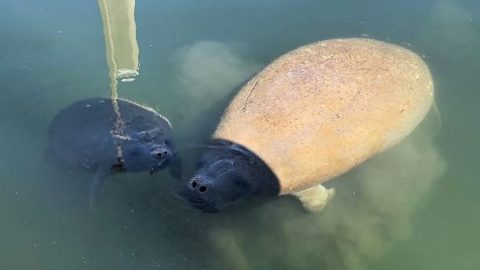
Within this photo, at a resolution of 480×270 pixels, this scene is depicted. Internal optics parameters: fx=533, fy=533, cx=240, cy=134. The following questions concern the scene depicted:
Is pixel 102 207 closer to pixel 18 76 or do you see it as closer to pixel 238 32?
pixel 18 76

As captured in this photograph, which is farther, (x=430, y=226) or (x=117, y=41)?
(x=117, y=41)

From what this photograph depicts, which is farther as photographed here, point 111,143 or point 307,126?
point 111,143

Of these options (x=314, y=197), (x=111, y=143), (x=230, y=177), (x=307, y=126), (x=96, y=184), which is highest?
(x=307, y=126)

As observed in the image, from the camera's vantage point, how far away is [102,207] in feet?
13.7

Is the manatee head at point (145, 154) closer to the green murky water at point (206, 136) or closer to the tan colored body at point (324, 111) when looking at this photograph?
the green murky water at point (206, 136)

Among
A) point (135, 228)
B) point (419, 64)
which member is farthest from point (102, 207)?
point (419, 64)

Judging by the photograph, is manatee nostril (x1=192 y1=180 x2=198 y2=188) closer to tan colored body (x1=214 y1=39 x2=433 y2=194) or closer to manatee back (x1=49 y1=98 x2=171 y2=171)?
tan colored body (x1=214 y1=39 x2=433 y2=194)

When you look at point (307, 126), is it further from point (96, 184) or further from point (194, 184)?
point (96, 184)

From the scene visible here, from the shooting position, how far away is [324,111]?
12.8ft

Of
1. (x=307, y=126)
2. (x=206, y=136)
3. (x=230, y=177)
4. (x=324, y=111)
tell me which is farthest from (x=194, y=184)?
(x=324, y=111)

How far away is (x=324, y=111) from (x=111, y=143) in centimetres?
177

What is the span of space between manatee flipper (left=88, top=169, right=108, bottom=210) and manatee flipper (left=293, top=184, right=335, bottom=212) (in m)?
1.55

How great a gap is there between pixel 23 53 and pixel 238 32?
2224 mm

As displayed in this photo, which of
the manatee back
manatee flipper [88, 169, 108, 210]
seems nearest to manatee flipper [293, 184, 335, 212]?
the manatee back
